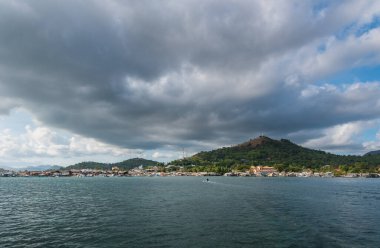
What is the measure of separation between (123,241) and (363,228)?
38.3m

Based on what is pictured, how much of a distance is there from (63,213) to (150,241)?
3161 cm

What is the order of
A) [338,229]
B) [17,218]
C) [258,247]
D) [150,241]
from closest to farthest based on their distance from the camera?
1. [258,247]
2. [150,241]
3. [338,229]
4. [17,218]

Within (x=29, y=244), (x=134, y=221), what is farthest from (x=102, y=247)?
(x=134, y=221)

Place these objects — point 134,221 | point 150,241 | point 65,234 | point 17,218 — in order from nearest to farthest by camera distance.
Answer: point 150,241, point 65,234, point 134,221, point 17,218

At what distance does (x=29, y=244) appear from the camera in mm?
36812

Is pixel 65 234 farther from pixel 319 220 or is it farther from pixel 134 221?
pixel 319 220

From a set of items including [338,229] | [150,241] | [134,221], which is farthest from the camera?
[134,221]

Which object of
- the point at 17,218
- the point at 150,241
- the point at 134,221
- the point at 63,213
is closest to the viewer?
the point at 150,241

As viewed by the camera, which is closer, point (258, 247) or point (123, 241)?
point (258, 247)

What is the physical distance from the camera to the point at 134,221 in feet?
171

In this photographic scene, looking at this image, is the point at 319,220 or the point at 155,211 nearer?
the point at 319,220

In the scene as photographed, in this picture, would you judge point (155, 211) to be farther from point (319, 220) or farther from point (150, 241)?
point (319, 220)

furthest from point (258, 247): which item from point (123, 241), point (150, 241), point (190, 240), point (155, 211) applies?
point (155, 211)

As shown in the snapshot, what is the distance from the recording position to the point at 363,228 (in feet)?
158
